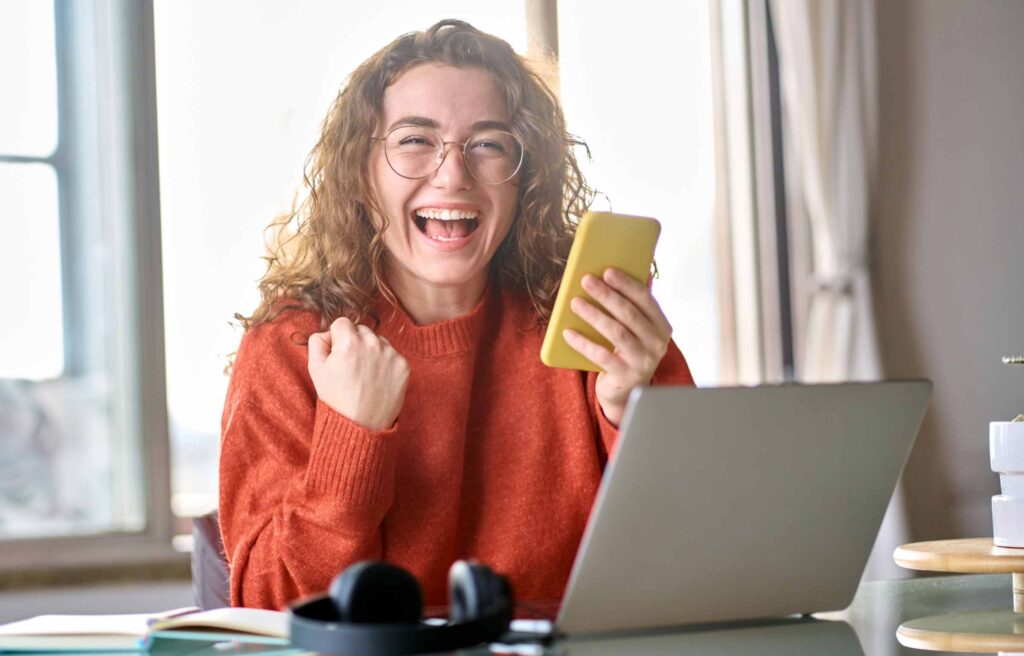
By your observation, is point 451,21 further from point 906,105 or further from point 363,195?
point 906,105

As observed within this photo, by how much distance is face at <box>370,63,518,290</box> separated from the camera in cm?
171

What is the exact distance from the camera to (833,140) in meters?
3.59

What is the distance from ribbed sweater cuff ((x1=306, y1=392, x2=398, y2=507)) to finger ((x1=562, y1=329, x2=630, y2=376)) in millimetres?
262

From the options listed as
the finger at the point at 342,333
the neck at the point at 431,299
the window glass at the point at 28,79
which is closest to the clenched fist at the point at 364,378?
the finger at the point at 342,333

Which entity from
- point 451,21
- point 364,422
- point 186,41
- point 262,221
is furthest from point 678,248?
point 364,422

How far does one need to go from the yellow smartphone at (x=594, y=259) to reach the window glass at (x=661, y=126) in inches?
81.7

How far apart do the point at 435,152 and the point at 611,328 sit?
0.52 m

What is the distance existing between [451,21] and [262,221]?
1492 millimetres

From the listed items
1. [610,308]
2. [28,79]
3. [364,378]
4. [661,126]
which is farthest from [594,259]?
[661,126]

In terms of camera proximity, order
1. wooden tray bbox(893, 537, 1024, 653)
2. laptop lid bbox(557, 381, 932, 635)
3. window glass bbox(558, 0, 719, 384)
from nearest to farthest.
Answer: laptop lid bbox(557, 381, 932, 635) → wooden tray bbox(893, 537, 1024, 653) → window glass bbox(558, 0, 719, 384)

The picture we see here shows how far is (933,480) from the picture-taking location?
137 inches

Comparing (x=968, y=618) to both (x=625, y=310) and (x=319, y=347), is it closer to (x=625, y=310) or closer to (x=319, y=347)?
(x=625, y=310)

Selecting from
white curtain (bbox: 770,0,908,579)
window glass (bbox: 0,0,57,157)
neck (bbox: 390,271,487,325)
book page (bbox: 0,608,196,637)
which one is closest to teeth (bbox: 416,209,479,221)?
neck (bbox: 390,271,487,325)

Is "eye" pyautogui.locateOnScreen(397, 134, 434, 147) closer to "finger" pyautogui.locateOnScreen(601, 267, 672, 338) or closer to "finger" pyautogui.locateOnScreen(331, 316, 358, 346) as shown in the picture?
"finger" pyautogui.locateOnScreen(331, 316, 358, 346)
